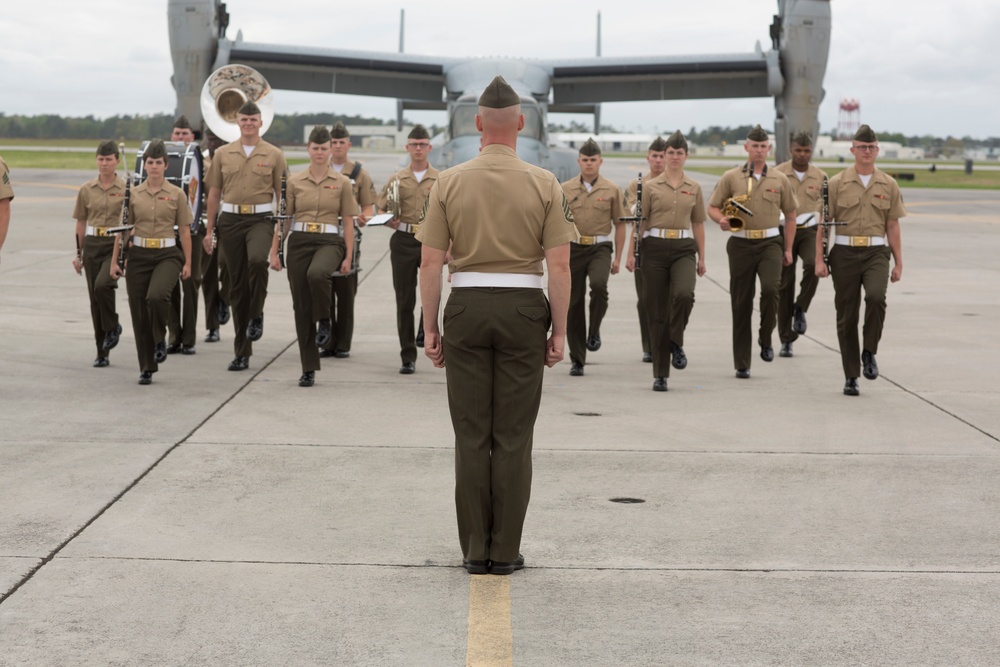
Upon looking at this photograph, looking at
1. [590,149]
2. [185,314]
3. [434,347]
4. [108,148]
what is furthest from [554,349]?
[185,314]

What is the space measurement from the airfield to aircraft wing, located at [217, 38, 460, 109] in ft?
72.9

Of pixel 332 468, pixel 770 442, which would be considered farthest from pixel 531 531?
pixel 770 442

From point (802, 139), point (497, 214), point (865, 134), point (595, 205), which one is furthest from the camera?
point (802, 139)

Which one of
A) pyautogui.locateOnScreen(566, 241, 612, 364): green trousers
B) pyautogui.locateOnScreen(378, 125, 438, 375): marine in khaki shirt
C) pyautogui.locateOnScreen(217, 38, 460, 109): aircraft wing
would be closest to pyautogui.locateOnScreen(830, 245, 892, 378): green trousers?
pyautogui.locateOnScreen(566, 241, 612, 364): green trousers

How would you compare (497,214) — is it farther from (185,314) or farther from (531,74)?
(531,74)

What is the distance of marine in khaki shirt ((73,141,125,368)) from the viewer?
9750 mm

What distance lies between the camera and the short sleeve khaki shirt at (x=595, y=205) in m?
Answer: 10.2

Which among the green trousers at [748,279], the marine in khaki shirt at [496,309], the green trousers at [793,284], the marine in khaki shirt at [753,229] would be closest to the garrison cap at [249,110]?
the marine in khaki shirt at [753,229]

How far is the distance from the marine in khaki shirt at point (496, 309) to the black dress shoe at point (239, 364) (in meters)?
5.19

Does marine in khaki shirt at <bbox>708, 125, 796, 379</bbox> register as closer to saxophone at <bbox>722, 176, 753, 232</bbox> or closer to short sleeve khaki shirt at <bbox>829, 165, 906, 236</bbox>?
saxophone at <bbox>722, 176, 753, 232</bbox>

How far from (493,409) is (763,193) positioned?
222 inches

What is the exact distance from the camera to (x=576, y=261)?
10.3 metres

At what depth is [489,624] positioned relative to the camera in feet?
14.3

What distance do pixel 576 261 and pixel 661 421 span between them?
8.05 ft
